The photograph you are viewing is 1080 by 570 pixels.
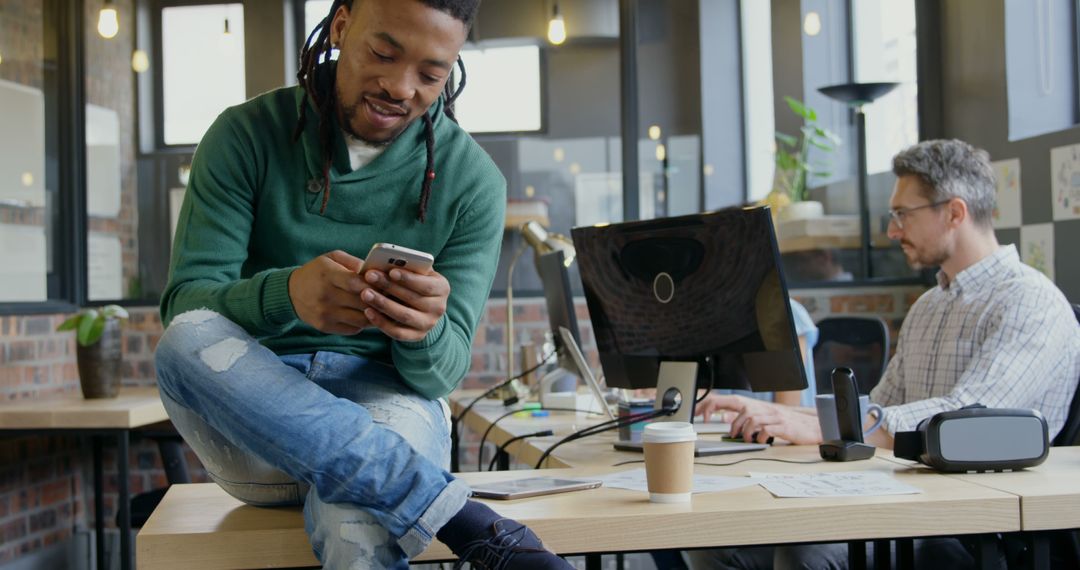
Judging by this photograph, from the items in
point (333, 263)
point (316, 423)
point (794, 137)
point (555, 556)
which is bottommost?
point (555, 556)

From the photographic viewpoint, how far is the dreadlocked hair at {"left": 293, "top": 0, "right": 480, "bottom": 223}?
1698mm

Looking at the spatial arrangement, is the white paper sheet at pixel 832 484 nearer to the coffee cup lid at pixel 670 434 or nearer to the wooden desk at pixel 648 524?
the wooden desk at pixel 648 524

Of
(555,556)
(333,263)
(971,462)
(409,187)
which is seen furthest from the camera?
(409,187)

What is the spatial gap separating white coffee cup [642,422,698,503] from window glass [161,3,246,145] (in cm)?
369

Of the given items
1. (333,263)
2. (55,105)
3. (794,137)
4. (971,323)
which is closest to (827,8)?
(794,137)

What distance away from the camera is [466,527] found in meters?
1.29

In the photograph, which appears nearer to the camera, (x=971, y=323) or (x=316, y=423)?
(x=316, y=423)

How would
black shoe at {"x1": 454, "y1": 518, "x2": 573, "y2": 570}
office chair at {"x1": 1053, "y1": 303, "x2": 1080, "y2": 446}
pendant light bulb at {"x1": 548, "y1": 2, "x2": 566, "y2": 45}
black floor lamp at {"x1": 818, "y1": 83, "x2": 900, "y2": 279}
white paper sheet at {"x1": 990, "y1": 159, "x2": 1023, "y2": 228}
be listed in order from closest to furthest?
1. black shoe at {"x1": 454, "y1": 518, "x2": 573, "y2": 570}
2. office chair at {"x1": 1053, "y1": 303, "x2": 1080, "y2": 446}
3. white paper sheet at {"x1": 990, "y1": 159, "x2": 1023, "y2": 228}
4. black floor lamp at {"x1": 818, "y1": 83, "x2": 900, "y2": 279}
5. pendant light bulb at {"x1": 548, "y1": 2, "x2": 566, "y2": 45}

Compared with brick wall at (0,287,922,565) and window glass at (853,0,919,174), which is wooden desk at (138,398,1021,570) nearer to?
brick wall at (0,287,922,565)

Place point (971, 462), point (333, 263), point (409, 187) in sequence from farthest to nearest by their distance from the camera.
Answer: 1. point (409, 187)
2. point (971, 462)
3. point (333, 263)

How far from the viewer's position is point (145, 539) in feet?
4.46

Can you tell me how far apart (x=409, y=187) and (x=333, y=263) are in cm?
36

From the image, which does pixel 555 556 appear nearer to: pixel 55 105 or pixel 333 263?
pixel 333 263

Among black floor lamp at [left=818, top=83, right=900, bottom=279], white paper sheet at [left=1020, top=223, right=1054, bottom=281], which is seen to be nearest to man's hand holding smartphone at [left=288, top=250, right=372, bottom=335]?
white paper sheet at [left=1020, top=223, right=1054, bottom=281]
